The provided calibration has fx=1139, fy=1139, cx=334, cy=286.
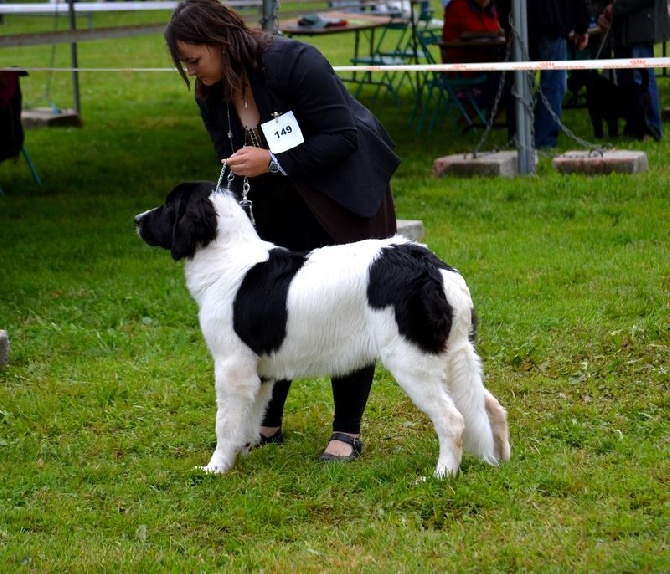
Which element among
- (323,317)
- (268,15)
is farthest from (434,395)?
(268,15)

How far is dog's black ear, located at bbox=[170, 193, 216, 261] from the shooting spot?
4.39 metres

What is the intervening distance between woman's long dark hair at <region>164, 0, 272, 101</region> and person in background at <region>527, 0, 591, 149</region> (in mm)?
6960

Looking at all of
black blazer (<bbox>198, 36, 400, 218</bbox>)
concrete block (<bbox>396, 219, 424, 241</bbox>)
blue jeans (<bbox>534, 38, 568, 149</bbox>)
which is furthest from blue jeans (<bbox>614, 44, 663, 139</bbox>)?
black blazer (<bbox>198, 36, 400, 218</bbox>)

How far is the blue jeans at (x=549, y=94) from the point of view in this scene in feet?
36.9

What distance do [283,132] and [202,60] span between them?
1.34ft

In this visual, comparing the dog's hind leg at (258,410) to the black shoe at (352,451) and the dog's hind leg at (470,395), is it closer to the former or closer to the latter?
the black shoe at (352,451)

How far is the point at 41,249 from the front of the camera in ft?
28.9

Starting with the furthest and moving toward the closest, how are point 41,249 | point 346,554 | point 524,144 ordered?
point 524,144 → point 41,249 → point 346,554

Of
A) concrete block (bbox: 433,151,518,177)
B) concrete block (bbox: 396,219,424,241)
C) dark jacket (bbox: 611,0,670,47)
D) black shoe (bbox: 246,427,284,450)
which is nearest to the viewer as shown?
black shoe (bbox: 246,427,284,450)

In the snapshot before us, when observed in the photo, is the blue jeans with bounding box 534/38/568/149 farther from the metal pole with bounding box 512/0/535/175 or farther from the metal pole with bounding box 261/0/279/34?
the metal pole with bounding box 261/0/279/34

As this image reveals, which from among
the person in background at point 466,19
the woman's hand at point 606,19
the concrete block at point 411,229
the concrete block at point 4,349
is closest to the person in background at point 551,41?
the woman's hand at point 606,19

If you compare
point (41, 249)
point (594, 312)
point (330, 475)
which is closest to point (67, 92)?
point (41, 249)

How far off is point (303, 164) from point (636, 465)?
1.72m

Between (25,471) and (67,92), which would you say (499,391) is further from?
(67,92)
